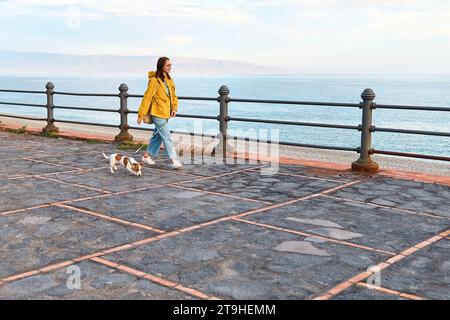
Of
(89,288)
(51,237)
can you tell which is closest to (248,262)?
(89,288)

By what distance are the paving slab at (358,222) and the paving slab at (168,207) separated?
0.48 m

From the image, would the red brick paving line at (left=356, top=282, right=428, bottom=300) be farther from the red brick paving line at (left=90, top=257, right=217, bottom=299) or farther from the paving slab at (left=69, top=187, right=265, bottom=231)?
the paving slab at (left=69, top=187, right=265, bottom=231)

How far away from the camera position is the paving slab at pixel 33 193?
6398mm

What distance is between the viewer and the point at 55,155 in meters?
10.4

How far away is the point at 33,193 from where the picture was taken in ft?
22.8

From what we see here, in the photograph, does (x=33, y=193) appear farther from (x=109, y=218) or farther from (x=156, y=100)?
(x=156, y=100)

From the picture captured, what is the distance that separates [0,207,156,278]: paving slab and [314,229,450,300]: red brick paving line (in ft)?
6.38

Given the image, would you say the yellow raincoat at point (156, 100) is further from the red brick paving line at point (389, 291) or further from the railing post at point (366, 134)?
the red brick paving line at point (389, 291)

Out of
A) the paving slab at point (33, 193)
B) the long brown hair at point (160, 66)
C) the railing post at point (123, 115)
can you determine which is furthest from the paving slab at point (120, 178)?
the railing post at point (123, 115)

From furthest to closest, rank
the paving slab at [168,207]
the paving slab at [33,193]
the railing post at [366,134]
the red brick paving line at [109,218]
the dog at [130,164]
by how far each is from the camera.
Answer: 1. the railing post at [366,134]
2. the dog at [130,164]
3. the paving slab at [33,193]
4. the paving slab at [168,207]
5. the red brick paving line at [109,218]

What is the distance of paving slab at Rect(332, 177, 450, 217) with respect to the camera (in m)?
6.59

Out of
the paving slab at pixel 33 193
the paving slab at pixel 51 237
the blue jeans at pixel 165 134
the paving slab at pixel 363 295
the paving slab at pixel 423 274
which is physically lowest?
the paving slab at pixel 363 295

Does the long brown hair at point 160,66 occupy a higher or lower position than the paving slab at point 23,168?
higher
